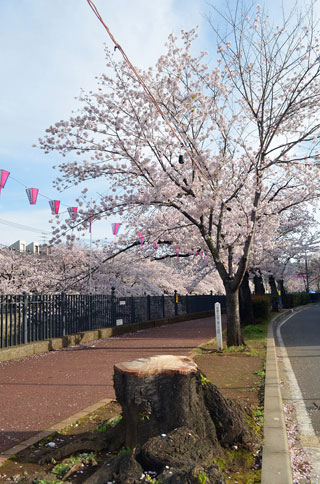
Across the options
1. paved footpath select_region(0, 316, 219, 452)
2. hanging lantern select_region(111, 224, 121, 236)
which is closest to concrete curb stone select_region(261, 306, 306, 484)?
paved footpath select_region(0, 316, 219, 452)

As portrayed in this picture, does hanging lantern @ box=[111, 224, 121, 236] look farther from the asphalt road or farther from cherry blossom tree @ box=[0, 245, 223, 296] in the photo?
the asphalt road

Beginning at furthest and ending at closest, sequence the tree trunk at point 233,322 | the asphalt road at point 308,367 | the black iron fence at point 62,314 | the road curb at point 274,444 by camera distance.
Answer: the tree trunk at point 233,322, the black iron fence at point 62,314, the asphalt road at point 308,367, the road curb at point 274,444

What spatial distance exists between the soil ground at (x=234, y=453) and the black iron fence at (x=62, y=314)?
5.16 metres

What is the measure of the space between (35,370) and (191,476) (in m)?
7.34

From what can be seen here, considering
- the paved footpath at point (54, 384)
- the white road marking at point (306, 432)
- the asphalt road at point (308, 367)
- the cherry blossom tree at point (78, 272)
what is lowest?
the white road marking at point (306, 432)

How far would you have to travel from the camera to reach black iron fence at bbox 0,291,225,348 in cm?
1181

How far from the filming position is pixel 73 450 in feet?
13.5

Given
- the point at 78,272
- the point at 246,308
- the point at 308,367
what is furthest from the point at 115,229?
the point at 308,367

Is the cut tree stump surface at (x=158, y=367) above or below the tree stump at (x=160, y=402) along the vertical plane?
above

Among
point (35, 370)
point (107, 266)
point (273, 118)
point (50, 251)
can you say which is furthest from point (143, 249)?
point (35, 370)

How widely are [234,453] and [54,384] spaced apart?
4.72m

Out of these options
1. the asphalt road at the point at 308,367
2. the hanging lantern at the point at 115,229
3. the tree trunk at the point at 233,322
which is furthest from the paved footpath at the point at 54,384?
the hanging lantern at the point at 115,229

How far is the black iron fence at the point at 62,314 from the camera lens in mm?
11812

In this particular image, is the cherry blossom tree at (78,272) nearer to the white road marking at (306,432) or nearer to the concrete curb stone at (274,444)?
Answer: the white road marking at (306,432)
